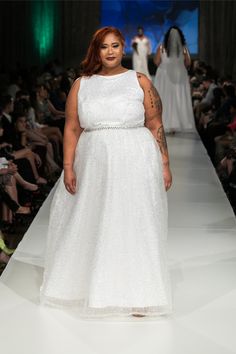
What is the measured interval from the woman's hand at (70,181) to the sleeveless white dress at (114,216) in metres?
0.03

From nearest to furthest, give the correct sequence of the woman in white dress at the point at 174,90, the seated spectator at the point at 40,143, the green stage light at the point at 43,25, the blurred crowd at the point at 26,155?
the blurred crowd at the point at 26,155
the seated spectator at the point at 40,143
the woman in white dress at the point at 174,90
the green stage light at the point at 43,25

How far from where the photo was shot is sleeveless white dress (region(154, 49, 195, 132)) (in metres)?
10.9

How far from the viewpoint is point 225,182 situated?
7.51 m

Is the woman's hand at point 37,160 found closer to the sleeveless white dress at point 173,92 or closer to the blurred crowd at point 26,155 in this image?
the blurred crowd at point 26,155

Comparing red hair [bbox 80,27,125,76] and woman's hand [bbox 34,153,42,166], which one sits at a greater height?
red hair [bbox 80,27,125,76]

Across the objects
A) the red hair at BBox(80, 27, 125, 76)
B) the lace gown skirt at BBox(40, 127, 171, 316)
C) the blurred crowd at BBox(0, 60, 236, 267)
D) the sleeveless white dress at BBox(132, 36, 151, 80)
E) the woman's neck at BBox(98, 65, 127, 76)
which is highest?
the red hair at BBox(80, 27, 125, 76)

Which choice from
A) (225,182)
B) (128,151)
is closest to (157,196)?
(128,151)

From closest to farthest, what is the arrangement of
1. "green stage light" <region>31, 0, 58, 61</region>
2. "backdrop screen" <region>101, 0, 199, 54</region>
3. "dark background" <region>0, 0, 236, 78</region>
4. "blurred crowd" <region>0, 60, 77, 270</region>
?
"blurred crowd" <region>0, 60, 77, 270</region>, "green stage light" <region>31, 0, 58, 61</region>, "dark background" <region>0, 0, 236, 78</region>, "backdrop screen" <region>101, 0, 199, 54</region>

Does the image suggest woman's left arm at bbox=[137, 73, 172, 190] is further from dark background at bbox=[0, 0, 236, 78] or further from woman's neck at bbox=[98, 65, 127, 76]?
dark background at bbox=[0, 0, 236, 78]

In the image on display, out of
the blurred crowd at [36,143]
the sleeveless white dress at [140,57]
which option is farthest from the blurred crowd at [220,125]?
the sleeveless white dress at [140,57]

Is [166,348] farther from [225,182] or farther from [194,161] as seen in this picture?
[194,161]

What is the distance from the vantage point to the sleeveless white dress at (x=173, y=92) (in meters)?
10.9

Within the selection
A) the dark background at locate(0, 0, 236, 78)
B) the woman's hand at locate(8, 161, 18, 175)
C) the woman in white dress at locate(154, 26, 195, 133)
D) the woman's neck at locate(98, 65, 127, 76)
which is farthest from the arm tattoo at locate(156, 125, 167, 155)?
the dark background at locate(0, 0, 236, 78)

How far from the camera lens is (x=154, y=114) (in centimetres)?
382
